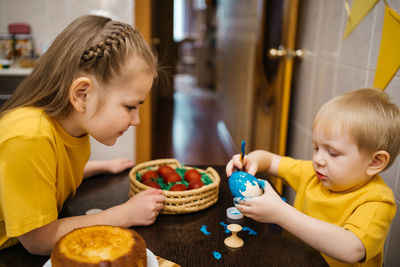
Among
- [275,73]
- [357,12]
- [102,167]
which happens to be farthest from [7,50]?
[357,12]

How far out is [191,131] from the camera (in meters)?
4.89

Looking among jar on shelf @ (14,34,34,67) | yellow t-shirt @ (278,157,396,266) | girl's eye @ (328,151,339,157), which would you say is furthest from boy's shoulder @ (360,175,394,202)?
jar on shelf @ (14,34,34,67)

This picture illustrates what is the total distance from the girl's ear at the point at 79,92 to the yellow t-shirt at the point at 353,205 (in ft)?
2.28

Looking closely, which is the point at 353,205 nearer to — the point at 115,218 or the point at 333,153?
the point at 333,153

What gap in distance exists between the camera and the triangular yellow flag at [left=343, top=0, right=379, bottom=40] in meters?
1.43

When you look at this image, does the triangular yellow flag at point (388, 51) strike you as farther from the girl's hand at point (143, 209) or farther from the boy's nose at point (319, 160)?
the girl's hand at point (143, 209)

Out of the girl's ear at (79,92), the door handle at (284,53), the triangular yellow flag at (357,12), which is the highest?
the triangular yellow flag at (357,12)

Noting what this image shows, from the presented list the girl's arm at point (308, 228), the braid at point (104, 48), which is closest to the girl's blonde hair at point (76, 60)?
the braid at point (104, 48)

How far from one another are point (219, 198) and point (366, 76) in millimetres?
798

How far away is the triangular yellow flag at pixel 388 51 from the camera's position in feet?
4.01

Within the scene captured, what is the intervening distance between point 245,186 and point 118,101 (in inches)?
15.7

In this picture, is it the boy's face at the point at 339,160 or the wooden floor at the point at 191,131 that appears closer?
the boy's face at the point at 339,160

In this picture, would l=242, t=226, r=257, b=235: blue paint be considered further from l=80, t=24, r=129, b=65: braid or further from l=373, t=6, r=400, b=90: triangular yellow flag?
l=373, t=6, r=400, b=90: triangular yellow flag

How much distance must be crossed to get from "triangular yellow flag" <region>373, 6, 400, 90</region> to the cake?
1022 mm
